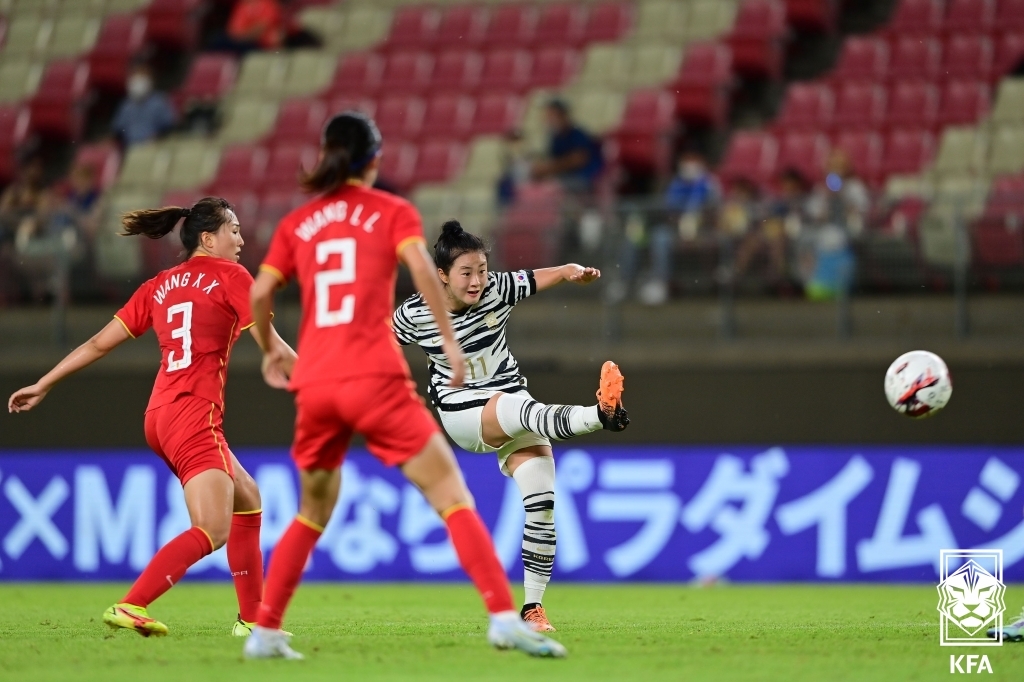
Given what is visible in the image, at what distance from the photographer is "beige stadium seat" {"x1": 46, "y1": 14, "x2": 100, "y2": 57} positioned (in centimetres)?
1766

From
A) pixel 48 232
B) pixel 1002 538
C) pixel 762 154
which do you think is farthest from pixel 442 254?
pixel 762 154

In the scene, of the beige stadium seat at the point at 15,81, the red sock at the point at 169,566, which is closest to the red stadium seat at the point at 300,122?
the beige stadium seat at the point at 15,81

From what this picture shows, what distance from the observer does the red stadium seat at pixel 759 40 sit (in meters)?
16.3

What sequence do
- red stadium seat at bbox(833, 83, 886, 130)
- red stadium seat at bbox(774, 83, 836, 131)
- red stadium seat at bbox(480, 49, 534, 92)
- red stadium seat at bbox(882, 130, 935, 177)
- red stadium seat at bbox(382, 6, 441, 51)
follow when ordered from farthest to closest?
1. red stadium seat at bbox(382, 6, 441, 51)
2. red stadium seat at bbox(480, 49, 534, 92)
3. red stadium seat at bbox(774, 83, 836, 131)
4. red stadium seat at bbox(833, 83, 886, 130)
5. red stadium seat at bbox(882, 130, 935, 177)

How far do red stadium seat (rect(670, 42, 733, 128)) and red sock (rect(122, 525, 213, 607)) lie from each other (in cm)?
1042

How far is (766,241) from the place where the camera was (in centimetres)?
1205

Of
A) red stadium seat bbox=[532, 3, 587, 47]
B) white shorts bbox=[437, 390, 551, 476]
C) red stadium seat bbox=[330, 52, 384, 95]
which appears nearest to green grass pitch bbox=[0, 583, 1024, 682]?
white shorts bbox=[437, 390, 551, 476]

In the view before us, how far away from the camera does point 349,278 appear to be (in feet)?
18.2

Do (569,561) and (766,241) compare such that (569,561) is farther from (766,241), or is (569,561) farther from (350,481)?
(766,241)

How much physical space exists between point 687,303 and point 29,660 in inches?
298

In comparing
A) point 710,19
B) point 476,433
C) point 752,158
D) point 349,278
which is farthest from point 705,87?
point 349,278

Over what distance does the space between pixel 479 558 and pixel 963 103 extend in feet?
36.0

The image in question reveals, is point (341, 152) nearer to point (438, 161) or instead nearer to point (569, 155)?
point (569, 155)

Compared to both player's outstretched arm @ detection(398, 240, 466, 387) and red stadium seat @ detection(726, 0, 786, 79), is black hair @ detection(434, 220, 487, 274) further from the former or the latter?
red stadium seat @ detection(726, 0, 786, 79)
